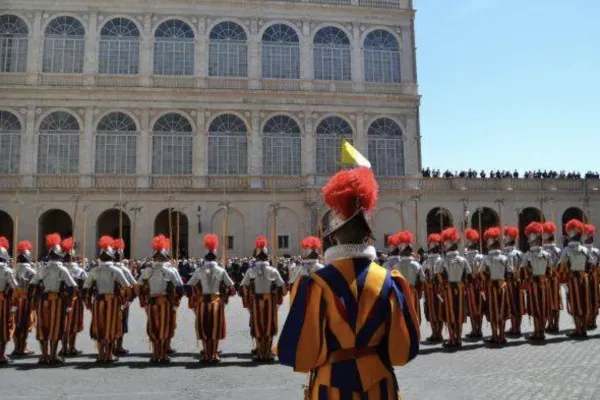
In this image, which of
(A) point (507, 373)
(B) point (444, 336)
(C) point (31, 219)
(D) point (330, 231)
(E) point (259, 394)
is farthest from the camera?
(C) point (31, 219)

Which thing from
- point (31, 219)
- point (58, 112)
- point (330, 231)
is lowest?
point (330, 231)

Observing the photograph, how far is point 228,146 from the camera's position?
3294 cm

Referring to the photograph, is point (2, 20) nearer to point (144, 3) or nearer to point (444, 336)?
point (144, 3)

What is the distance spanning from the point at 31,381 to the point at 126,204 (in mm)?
23572

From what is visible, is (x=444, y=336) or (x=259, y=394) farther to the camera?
(x=444, y=336)

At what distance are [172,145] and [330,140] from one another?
9538mm

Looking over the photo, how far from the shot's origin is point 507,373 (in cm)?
829

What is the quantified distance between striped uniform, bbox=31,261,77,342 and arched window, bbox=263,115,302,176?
76.0 feet

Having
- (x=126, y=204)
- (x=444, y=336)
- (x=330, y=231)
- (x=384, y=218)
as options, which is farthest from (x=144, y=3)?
(x=330, y=231)

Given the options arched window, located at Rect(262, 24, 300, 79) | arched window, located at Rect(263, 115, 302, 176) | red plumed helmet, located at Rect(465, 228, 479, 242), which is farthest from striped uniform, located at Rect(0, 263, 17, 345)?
arched window, located at Rect(262, 24, 300, 79)

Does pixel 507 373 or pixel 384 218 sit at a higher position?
pixel 384 218

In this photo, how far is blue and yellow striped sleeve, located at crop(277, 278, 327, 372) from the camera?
12.0 feet

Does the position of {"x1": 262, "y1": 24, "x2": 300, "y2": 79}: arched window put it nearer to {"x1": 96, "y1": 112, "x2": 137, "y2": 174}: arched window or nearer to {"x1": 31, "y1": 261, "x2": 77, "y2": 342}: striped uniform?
{"x1": 96, "y1": 112, "x2": 137, "y2": 174}: arched window

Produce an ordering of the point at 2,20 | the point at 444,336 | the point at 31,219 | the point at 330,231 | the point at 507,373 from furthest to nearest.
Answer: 1. the point at 2,20
2. the point at 31,219
3. the point at 444,336
4. the point at 507,373
5. the point at 330,231
